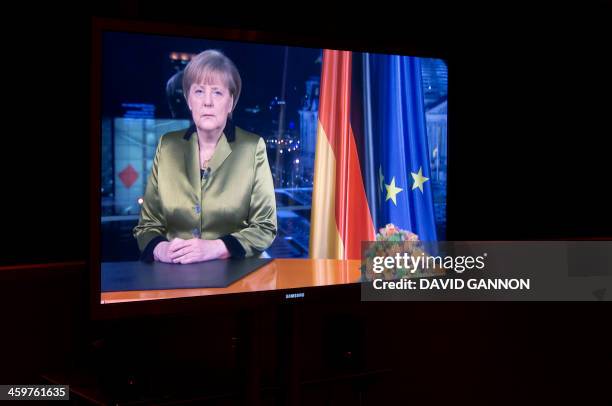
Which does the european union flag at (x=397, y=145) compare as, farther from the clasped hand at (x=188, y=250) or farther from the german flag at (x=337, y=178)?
the clasped hand at (x=188, y=250)

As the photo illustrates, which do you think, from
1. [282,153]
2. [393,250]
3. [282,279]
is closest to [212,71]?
[282,153]

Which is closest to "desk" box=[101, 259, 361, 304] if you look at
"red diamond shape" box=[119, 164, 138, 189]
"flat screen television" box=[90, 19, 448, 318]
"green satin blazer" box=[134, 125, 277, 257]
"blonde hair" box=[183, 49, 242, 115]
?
"flat screen television" box=[90, 19, 448, 318]

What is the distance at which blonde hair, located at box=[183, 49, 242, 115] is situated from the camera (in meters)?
2.55

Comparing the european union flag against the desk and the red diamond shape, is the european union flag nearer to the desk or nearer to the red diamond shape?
the desk

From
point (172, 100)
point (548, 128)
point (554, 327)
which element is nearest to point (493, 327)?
point (554, 327)

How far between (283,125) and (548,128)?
6.41 ft

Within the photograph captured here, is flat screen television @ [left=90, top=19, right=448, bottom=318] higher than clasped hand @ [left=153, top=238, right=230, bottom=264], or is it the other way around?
flat screen television @ [left=90, top=19, right=448, bottom=318]

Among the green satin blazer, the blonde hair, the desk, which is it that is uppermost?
the blonde hair

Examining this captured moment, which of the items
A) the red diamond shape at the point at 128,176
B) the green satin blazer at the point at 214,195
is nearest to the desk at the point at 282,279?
the green satin blazer at the point at 214,195

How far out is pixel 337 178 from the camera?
2865mm

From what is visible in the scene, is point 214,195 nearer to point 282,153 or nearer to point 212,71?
point 282,153

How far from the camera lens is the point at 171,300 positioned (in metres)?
2.51

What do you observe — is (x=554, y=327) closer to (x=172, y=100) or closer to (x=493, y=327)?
(x=493, y=327)

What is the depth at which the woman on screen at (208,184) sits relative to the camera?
2.53m
